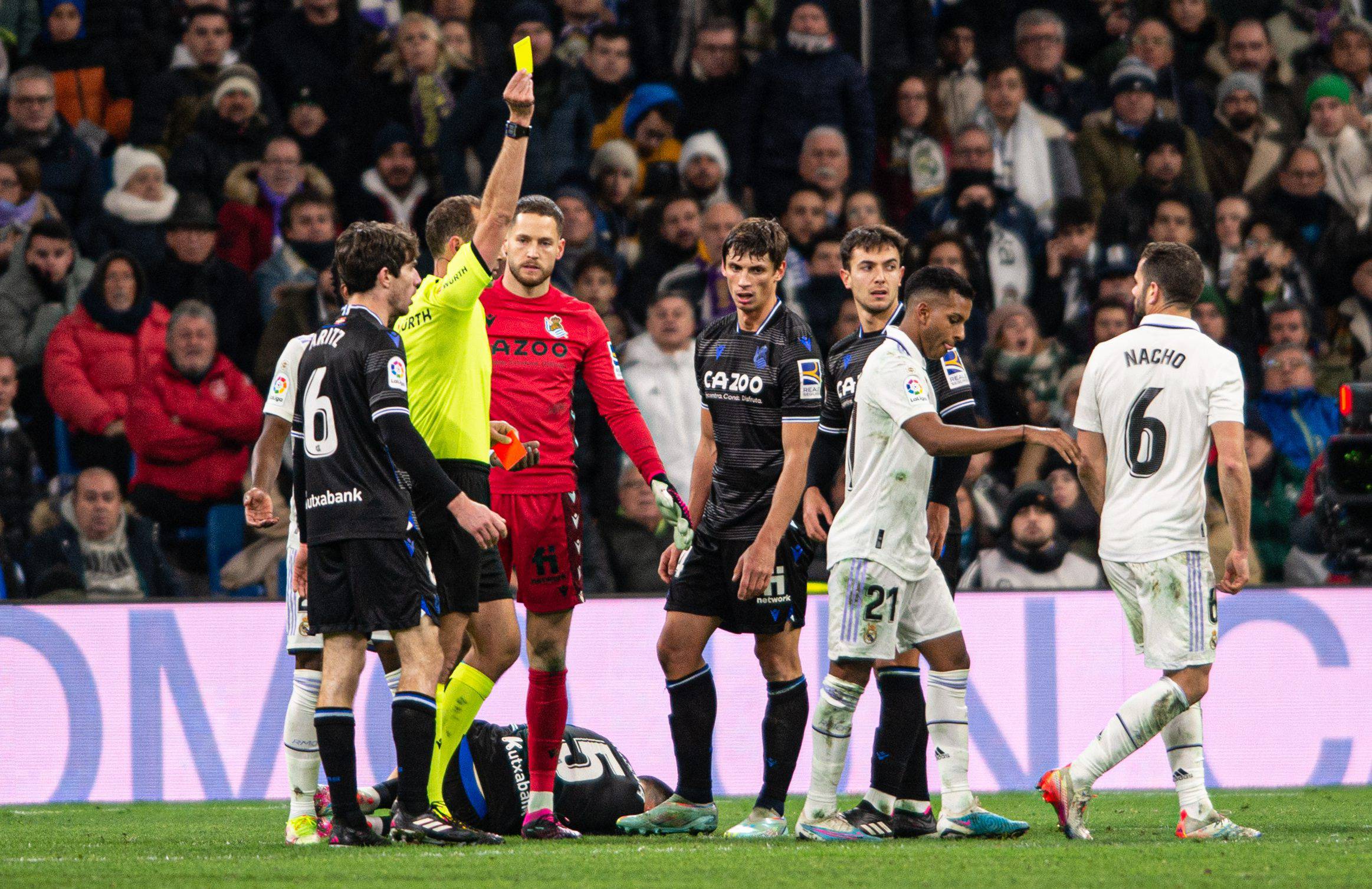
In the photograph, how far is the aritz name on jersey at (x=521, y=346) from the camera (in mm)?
7680

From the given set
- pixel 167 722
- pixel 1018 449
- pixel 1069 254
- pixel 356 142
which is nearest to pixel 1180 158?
pixel 1069 254

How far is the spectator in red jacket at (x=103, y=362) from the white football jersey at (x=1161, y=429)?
7032mm

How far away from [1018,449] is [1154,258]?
5.37 metres

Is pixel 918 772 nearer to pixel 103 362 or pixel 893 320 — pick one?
pixel 893 320

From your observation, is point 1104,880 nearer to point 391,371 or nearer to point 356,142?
point 391,371

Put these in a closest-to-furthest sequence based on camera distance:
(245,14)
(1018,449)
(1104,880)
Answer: (1104,880), (1018,449), (245,14)

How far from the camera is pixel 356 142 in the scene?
45.3 feet

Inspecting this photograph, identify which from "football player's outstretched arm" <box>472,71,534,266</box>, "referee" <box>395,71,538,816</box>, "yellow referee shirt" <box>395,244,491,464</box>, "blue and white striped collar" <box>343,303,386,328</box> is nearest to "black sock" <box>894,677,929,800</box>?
"referee" <box>395,71,538,816</box>

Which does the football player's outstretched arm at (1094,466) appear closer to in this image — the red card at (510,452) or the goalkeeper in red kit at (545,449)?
the goalkeeper in red kit at (545,449)

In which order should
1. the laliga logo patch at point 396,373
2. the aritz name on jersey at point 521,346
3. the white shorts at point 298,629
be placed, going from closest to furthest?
the laliga logo patch at point 396,373 → the white shorts at point 298,629 → the aritz name on jersey at point 521,346

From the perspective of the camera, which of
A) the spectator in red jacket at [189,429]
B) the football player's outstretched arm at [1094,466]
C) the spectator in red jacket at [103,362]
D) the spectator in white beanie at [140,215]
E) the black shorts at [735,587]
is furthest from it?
the spectator in white beanie at [140,215]

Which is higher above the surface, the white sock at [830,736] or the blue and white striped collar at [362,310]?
the blue and white striped collar at [362,310]

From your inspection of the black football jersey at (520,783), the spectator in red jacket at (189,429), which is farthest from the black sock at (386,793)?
the spectator in red jacket at (189,429)

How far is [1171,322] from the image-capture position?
23.0ft
